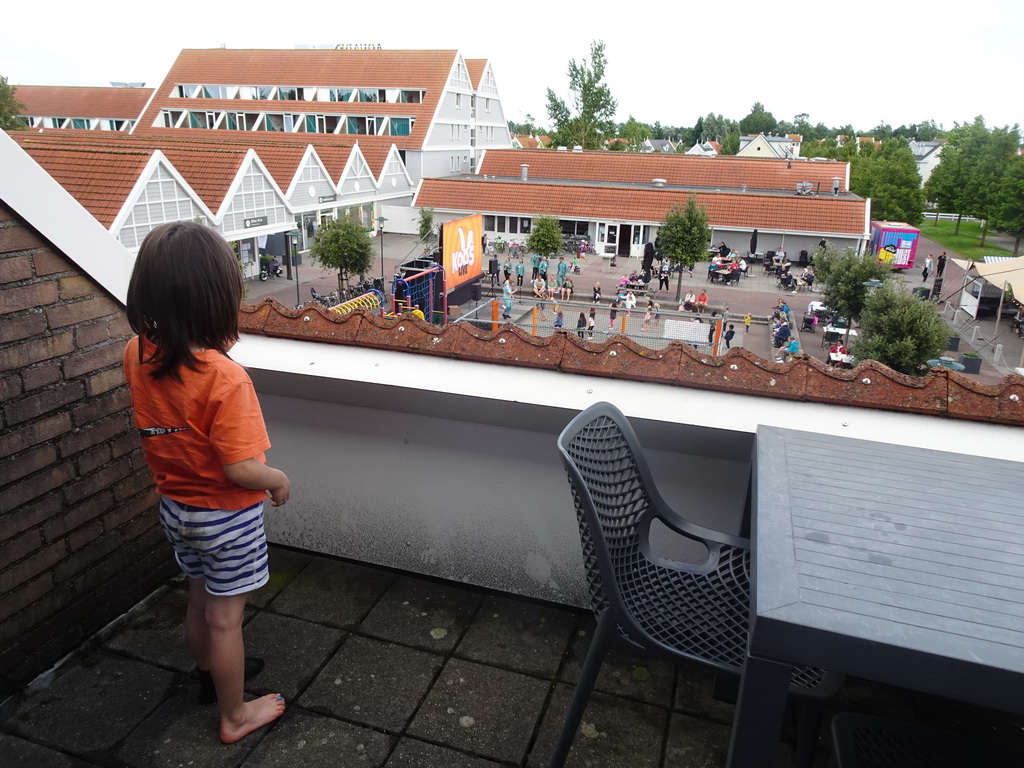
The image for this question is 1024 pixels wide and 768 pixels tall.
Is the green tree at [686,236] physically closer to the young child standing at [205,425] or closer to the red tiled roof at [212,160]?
the red tiled roof at [212,160]

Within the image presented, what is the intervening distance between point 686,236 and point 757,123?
111 m

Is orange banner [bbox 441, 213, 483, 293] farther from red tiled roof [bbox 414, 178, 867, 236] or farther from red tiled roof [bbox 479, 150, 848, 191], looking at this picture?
red tiled roof [bbox 479, 150, 848, 191]

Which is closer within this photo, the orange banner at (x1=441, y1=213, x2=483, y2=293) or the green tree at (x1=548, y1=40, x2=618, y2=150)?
the orange banner at (x1=441, y1=213, x2=483, y2=293)

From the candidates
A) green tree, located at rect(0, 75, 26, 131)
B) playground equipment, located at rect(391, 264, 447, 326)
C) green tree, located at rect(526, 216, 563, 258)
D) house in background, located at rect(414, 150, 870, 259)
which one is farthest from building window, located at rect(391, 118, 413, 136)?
playground equipment, located at rect(391, 264, 447, 326)

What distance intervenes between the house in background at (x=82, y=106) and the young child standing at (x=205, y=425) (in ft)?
163

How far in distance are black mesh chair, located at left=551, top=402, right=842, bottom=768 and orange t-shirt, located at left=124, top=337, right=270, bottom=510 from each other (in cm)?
73

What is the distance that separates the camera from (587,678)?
1.53 meters

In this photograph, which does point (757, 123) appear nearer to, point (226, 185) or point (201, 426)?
point (226, 185)

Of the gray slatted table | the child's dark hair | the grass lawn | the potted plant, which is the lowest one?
the potted plant

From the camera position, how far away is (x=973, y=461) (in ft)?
5.44

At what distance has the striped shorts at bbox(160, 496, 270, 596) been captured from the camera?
171cm

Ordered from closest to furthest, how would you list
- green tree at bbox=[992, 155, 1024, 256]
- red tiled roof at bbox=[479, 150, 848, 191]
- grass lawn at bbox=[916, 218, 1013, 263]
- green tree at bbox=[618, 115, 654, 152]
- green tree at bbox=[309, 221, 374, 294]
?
green tree at bbox=[309, 221, 374, 294]
red tiled roof at bbox=[479, 150, 848, 191]
green tree at bbox=[992, 155, 1024, 256]
grass lawn at bbox=[916, 218, 1013, 263]
green tree at bbox=[618, 115, 654, 152]

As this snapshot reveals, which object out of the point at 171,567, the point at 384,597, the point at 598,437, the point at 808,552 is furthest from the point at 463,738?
the point at 171,567

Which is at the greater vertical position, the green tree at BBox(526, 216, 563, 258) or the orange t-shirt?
the orange t-shirt
